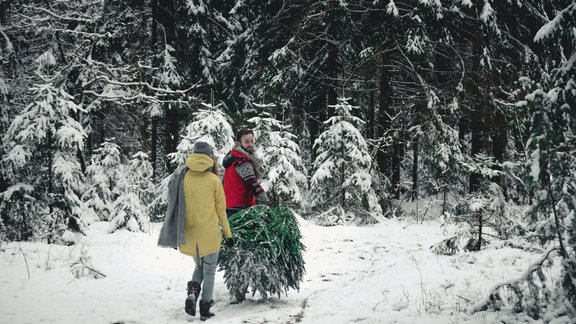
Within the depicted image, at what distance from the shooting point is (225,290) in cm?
611

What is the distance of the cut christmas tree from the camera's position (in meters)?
5.24

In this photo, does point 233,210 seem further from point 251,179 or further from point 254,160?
point 254,160

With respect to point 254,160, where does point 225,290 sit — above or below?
below

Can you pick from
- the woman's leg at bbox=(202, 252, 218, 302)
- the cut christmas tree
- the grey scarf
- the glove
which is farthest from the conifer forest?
the grey scarf

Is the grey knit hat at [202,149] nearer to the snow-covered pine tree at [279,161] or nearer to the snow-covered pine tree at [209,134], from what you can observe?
the snow-covered pine tree at [209,134]

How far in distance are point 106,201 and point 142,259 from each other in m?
8.49

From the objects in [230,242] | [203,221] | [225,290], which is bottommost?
[225,290]

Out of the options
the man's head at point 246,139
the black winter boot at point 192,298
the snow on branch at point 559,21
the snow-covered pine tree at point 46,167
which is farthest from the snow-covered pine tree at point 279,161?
the snow on branch at point 559,21

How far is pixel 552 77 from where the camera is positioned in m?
3.57

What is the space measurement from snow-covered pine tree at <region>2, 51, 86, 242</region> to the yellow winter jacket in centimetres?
480

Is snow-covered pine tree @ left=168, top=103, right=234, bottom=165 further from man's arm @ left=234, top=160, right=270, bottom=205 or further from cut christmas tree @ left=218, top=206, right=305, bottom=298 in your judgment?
cut christmas tree @ left=218, top=206, right=305, bottom=298

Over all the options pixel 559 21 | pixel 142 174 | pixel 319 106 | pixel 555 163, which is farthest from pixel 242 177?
pixel 319 106

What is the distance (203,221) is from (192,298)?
952mm

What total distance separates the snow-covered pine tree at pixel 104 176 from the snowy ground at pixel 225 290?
6.38m
